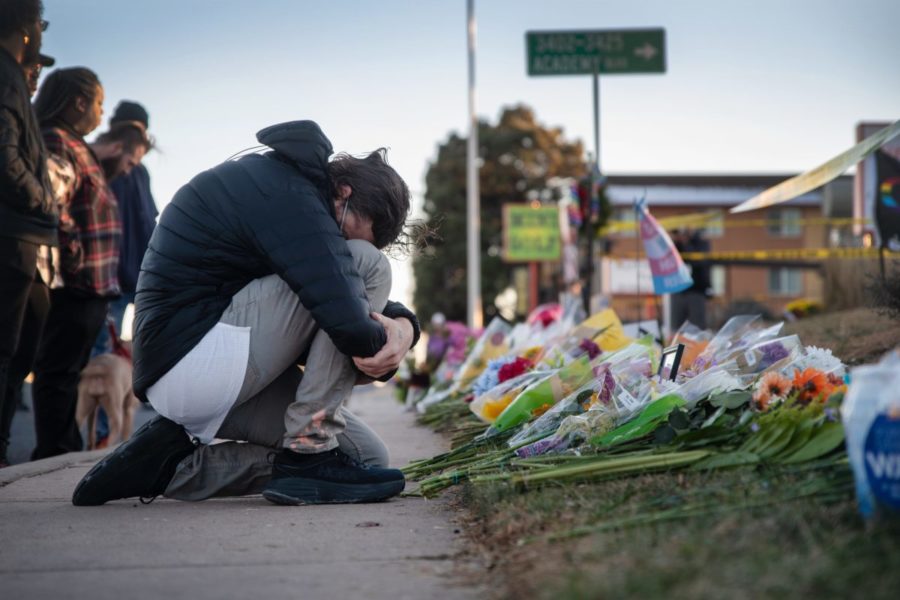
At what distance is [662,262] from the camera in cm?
817

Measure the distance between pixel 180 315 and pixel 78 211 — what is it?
275cm

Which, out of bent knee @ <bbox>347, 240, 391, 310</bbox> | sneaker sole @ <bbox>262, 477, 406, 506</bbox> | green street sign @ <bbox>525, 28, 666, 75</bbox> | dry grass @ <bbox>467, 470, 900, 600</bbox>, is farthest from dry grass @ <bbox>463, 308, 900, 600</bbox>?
green street sign @ <bbox>525, 28, 666, 75</bbox>

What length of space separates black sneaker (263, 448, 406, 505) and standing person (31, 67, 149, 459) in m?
2.69

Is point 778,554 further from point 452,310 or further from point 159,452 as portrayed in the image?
point 452,310

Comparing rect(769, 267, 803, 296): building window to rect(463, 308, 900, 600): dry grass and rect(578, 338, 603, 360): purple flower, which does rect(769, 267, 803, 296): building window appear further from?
rect(463, 308, 900, 600): dry grass

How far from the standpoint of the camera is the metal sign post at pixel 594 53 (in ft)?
44.3

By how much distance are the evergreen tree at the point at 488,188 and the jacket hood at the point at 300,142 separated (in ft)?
Answer: 125

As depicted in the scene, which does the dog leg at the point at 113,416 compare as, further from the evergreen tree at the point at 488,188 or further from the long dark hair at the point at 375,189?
the evergreen tree at the point at 488,188

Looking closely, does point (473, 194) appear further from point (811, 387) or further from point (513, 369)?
point (811, 387)

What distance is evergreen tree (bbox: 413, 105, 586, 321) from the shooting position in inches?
1686

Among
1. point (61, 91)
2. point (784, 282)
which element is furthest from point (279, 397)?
point (784, 282)

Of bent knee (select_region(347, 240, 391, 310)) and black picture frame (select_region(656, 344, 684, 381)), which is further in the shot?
black picture frame (select_region(656, 344, 684, 381))

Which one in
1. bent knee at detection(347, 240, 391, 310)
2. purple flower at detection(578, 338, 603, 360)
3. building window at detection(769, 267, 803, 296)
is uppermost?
bent knee at detection(347, 240, 391, 310)

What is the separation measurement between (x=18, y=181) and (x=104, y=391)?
2430 mm
